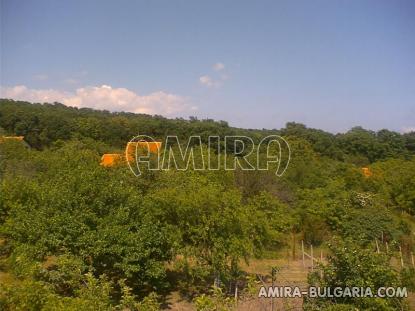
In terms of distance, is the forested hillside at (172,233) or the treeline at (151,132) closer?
the forested hillside at (172,233)

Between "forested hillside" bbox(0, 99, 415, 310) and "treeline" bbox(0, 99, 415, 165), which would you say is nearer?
"forested hillside" bbox(0, 99, 415, 310)

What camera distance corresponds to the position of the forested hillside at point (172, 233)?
7500 millimetres

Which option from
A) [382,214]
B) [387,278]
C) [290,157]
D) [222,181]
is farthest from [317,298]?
[290,157]

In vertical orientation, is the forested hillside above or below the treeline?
below

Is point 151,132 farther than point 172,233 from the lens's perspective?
Yes

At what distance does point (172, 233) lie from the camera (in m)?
12.1

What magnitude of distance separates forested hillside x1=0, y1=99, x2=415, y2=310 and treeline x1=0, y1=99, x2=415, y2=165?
45.7 feet

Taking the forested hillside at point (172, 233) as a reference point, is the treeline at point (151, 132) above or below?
above

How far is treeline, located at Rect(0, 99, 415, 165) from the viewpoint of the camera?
1578 inches

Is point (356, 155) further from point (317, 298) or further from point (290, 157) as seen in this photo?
point (317, 298)

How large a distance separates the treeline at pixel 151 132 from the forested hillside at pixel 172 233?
1392 cm

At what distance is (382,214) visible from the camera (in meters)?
18.6

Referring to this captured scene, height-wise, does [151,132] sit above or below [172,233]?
above

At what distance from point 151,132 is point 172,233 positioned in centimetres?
3471
